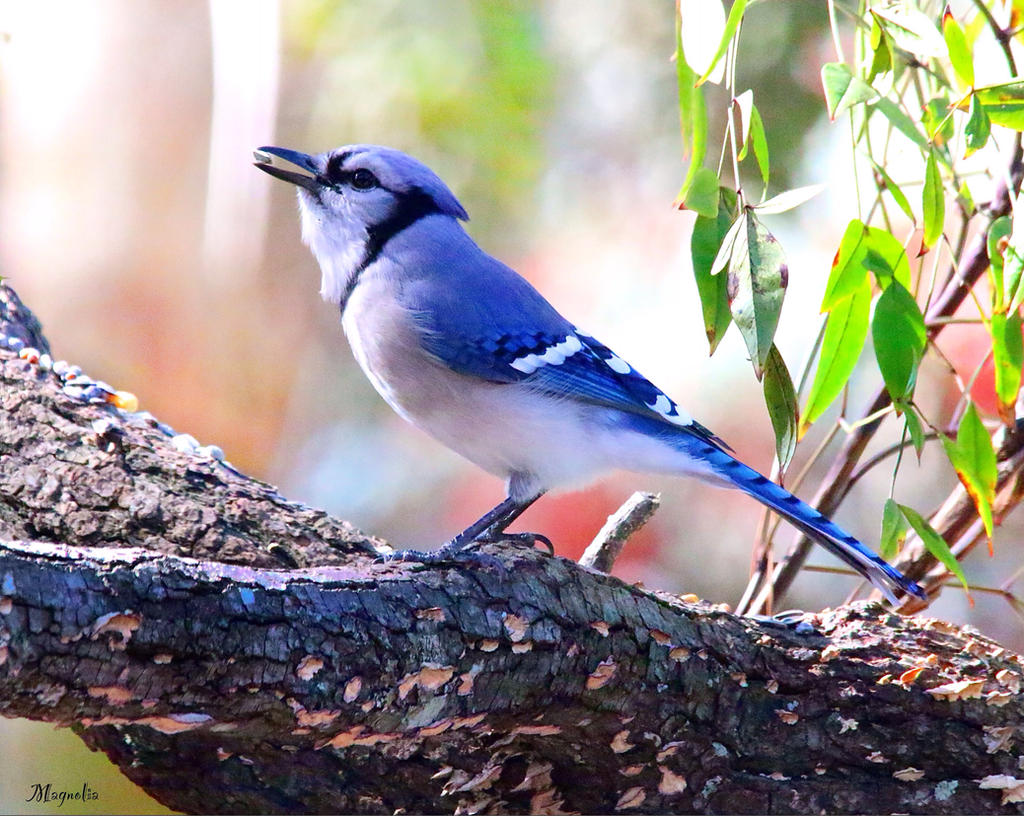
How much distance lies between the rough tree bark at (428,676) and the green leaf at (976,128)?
52 cm

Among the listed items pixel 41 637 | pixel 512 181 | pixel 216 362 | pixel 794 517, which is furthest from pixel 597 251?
pixel 41 637

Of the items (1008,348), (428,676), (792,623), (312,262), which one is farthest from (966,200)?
(312,262)

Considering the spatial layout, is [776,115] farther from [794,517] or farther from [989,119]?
[989,119]

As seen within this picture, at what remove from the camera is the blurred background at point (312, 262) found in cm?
231

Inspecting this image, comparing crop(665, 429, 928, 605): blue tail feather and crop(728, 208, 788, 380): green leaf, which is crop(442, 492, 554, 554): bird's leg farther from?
crop(728, 208, 788, 380): green leaf

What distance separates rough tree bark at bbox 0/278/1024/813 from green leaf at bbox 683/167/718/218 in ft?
1.29

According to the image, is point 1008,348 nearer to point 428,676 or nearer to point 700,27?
point 700,27

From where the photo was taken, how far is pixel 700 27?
0.76 metres

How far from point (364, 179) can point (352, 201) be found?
0.04 meters

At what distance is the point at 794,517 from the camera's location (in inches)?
44.6

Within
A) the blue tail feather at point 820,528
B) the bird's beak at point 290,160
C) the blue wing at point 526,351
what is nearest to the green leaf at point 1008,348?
the blue tail feather at point 820,528

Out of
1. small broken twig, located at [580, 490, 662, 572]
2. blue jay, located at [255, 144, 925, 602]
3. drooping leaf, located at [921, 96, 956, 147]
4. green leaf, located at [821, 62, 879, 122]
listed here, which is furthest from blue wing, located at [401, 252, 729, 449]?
green leaf, located at [821, 62, 879, 122]

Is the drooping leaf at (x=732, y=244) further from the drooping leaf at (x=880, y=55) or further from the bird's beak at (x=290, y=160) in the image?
the bird's beak at (x=290, y=160)

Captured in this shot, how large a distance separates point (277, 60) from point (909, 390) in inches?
82.9
